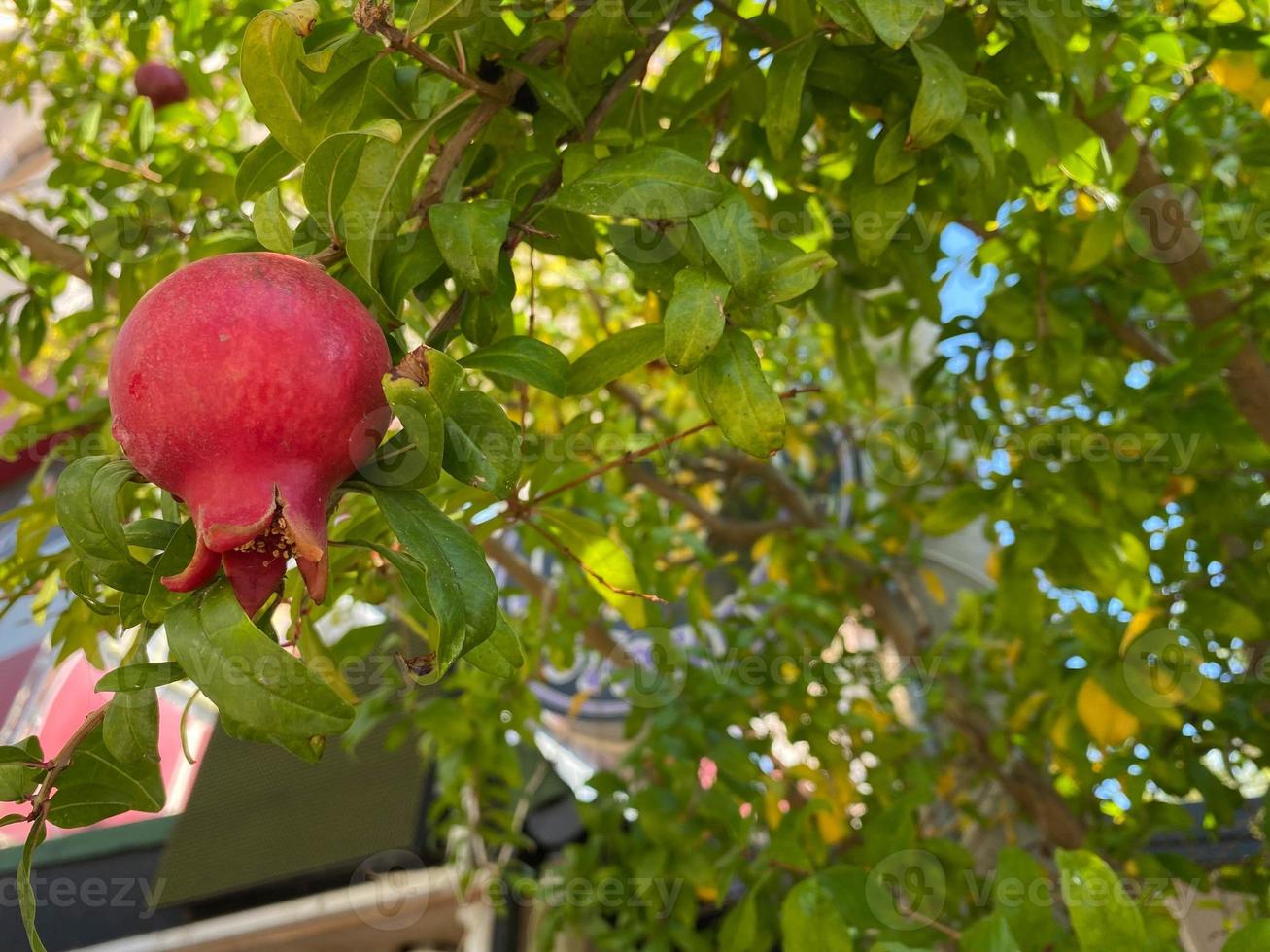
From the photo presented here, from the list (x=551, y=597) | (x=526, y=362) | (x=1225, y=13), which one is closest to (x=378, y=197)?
(x=526, y=362)

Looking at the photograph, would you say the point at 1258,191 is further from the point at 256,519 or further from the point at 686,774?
the point at 256,519

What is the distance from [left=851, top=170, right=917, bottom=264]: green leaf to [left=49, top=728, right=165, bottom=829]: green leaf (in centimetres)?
67

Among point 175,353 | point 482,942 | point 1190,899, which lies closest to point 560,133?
point 175,353

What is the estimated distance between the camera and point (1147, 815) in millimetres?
1913

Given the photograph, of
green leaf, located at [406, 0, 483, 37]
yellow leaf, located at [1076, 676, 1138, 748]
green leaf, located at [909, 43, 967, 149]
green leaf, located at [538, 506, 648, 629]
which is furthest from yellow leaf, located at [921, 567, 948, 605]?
green leaf, located at [406, 0, 483, 37]

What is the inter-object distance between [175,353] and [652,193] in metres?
0.32

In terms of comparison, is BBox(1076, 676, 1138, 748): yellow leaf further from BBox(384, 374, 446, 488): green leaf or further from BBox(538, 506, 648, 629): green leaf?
BBox(384, 374, 446, 488): green leaf

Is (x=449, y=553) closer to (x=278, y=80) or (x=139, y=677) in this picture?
(x=139, y=677)

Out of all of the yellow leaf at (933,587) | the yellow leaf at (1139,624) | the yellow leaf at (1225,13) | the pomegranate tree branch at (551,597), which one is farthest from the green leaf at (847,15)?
the yellow leaf at (933,587)

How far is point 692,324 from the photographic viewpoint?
0.66m

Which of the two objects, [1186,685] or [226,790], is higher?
[1186,685]

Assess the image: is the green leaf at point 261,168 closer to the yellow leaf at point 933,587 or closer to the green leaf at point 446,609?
the green leaf at point 446,609

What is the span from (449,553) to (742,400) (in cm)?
22

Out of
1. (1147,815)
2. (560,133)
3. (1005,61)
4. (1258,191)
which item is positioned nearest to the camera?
(560,133)
